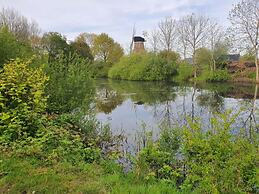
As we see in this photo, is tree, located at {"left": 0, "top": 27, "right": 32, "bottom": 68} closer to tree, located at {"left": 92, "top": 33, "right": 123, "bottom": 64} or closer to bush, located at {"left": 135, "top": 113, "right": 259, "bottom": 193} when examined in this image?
bush, located at {"left": 135, "top": 113, "right": 259, "bottom": 193}

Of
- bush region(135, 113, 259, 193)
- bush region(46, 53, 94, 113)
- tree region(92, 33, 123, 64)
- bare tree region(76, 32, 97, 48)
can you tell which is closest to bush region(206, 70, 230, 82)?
tree region(92, 33, 123, 64)

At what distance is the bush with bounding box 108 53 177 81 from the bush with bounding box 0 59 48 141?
34488 mm

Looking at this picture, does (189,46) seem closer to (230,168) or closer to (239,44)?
(239,44)

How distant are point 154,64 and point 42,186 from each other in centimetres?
3717

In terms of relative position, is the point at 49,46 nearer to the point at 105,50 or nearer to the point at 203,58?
the point at 203,58

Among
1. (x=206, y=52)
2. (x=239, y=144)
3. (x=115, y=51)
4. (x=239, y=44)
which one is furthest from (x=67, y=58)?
(x=115, y=51)

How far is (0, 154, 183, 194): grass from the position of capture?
379cm

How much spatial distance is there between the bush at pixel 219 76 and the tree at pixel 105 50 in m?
24.1

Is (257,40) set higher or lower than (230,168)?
higher

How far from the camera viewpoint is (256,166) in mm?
4223

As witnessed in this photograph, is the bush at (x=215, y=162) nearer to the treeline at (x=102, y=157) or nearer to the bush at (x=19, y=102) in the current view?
the treeline at (x=102, y=157)

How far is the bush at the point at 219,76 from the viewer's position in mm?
34812

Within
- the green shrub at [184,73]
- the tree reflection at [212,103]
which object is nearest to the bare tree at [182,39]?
the green shrub at [184,73]

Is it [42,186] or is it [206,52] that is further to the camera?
[206,52]
